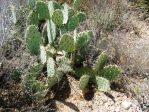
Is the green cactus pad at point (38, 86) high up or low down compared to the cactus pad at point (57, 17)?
down

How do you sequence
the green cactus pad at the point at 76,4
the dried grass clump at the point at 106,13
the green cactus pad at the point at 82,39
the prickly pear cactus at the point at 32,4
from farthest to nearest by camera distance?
the dried grass clump at the point at 106,13, the green cactus pad at the point at 76,4, the prickly pear cactus at the point at 32,4, the green cactus pad at the point at 82,39

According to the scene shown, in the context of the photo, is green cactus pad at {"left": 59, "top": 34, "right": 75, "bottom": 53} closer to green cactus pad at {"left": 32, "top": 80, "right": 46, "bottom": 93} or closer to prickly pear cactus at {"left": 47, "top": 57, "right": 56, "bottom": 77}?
prickly pear cactus at {"left": 47, "top": 57, "right": 56, "bottom": 77}

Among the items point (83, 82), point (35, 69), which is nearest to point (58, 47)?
point (35, 69)

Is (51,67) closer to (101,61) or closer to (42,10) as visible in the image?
(101,61)

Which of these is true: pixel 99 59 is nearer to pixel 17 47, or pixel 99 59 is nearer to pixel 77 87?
pixel 77 87

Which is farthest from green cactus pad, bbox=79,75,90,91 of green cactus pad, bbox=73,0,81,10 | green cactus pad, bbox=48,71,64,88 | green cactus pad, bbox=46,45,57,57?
green cactus pad, bbox=73,0,81,10

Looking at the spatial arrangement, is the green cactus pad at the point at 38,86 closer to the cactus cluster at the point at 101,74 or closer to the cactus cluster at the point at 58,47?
the cactus cluster at the point at 58,47

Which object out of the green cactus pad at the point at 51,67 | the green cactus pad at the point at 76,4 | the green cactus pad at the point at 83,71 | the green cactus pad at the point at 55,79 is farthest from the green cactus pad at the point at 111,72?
the green cactus pad at the point at 76,4

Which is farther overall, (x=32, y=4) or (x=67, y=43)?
(x=32, y=4)
